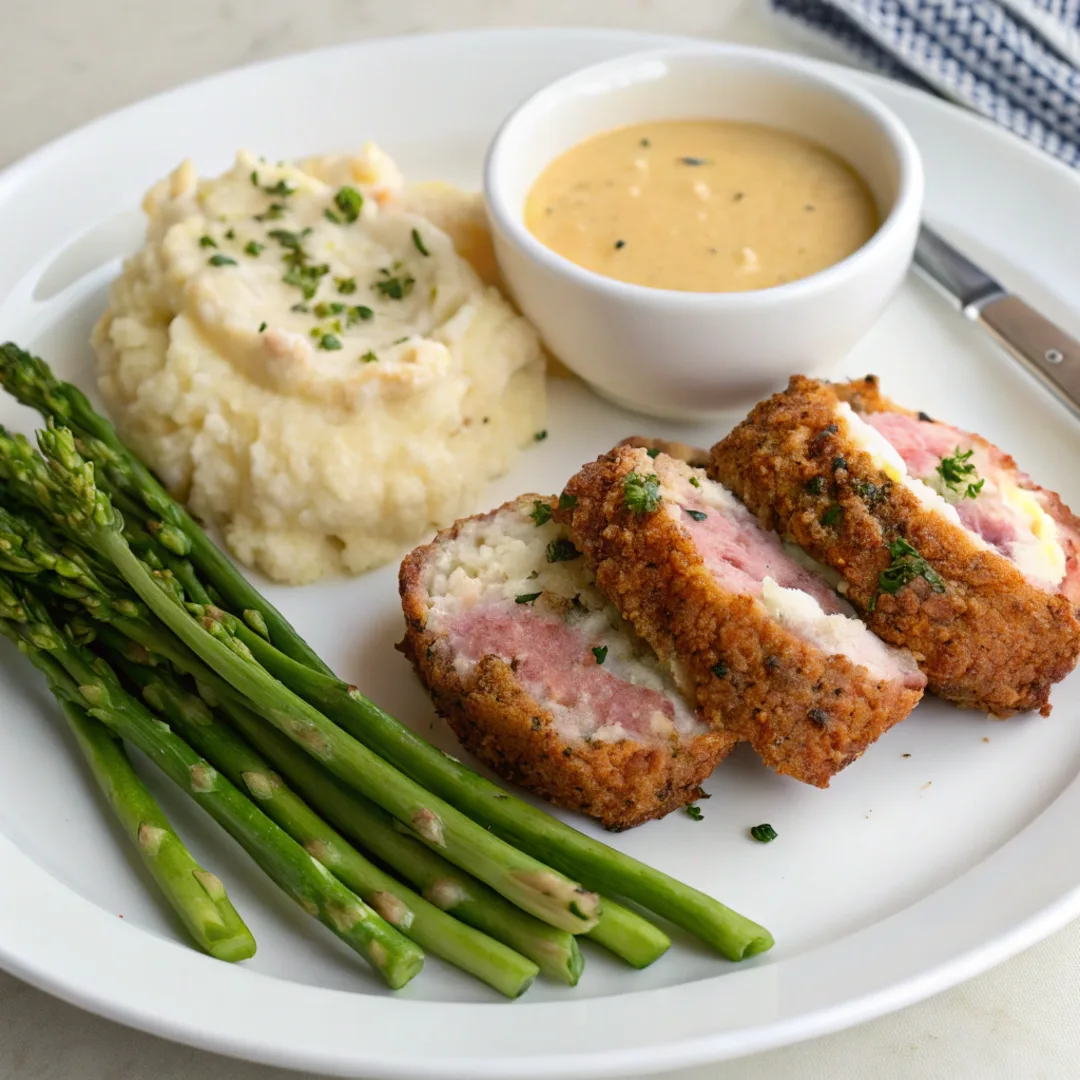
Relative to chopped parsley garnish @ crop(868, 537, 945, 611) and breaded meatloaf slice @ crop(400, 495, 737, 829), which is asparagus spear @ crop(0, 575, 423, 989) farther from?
chopped parsley garnish @ crop(868, 537, 945, 611)

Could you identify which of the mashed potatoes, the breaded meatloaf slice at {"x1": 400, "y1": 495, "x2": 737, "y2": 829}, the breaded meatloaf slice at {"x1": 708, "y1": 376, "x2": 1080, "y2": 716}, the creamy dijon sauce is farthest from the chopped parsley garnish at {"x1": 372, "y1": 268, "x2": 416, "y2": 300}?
the breaded meatloaf slice at {"x1": 708, "y1": 376, "x2": 1080, "y2": 716}

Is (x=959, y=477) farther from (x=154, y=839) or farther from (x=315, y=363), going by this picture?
(x=154, y=839)

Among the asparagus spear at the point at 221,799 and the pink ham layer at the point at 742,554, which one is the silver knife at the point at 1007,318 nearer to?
the pink ham layer at the point at 742,554

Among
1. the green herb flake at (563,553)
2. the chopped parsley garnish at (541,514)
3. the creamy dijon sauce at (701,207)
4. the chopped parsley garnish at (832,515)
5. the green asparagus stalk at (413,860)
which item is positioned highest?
the creamy dijon sauce at (701,207)

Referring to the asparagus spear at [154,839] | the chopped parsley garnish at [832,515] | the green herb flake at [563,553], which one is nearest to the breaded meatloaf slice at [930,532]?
the chopped parsley garnish at [832,515]

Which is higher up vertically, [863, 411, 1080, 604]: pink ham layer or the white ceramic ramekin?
the white ceramic ramekin

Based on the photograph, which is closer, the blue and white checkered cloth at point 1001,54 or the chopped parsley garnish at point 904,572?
the chopped parsley garnish at point 904,572
